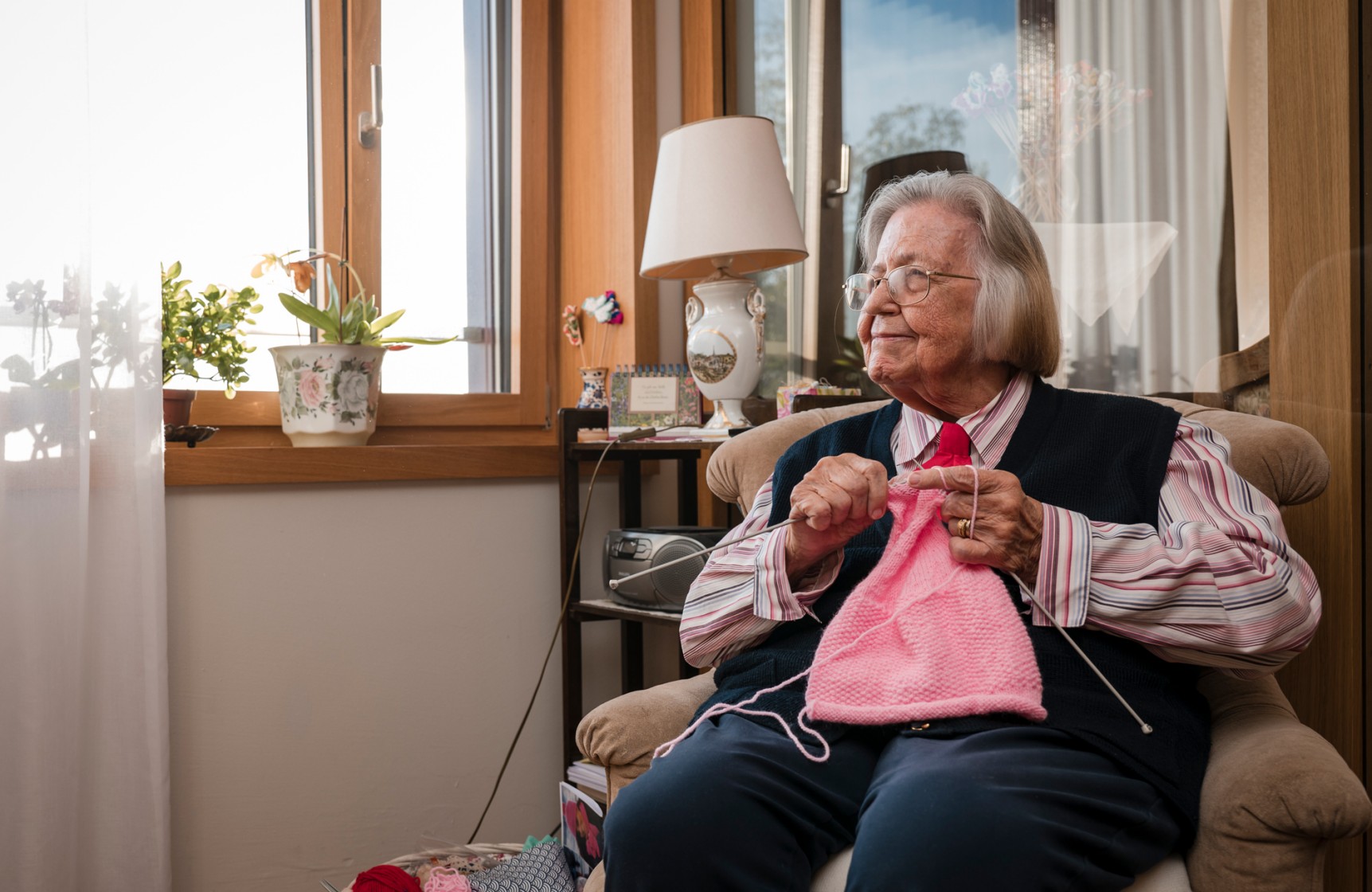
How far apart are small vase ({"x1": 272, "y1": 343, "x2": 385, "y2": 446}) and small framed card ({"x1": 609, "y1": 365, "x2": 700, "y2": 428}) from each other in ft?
1.67

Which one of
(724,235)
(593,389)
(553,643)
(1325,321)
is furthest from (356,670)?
(1325,321)

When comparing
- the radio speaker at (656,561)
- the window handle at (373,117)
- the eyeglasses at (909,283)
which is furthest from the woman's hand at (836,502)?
the window handle at (373,117)

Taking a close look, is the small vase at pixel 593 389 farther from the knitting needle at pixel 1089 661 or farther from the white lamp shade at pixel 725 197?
the knitting needle at pixel 1089 661

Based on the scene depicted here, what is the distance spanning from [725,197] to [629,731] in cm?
104

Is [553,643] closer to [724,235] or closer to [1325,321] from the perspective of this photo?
[724,235]

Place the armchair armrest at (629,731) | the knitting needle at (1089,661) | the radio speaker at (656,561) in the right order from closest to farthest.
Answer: the knitting needle at (1089,661), the armchair armrest at (629,731), the radio speaker at (656,561)

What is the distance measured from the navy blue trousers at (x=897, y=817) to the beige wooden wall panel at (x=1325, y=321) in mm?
566

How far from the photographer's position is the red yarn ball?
1.67 m

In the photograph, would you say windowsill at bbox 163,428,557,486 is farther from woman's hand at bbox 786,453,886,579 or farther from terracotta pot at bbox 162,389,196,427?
woman's hand at bbox 786,453,886,579

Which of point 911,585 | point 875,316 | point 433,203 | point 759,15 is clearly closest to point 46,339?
point 433,203

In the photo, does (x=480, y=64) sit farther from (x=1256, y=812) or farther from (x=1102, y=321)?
(x=1256, y=812)

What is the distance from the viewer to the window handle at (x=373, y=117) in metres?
2.41

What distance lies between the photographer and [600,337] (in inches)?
99.5

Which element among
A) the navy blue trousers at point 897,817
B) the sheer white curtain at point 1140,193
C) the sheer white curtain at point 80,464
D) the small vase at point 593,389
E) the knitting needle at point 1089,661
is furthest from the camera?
the small vase at point 593,389
